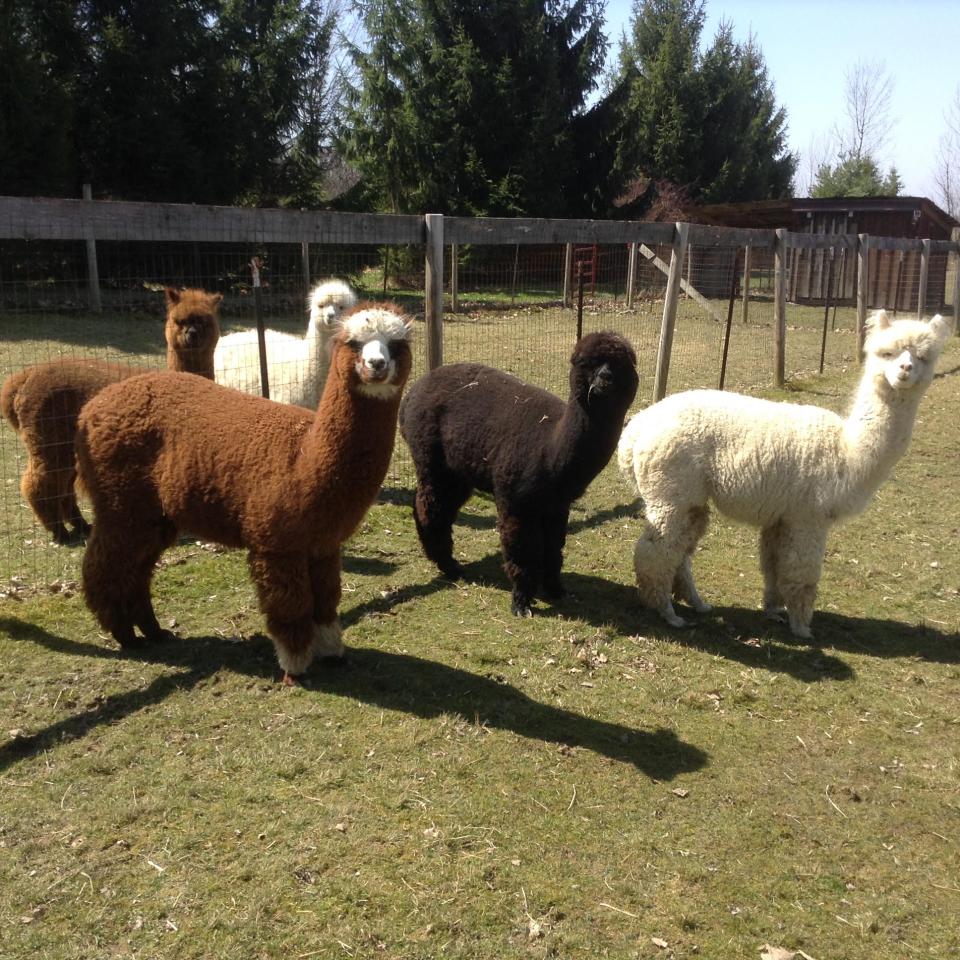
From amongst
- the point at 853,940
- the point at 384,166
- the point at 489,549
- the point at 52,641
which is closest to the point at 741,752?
the point at 853,940

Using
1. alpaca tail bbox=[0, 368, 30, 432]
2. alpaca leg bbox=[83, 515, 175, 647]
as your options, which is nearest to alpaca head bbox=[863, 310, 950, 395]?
alpaca leg bbox=[83, 515, 175, 647]

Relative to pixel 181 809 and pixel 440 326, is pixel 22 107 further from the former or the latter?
pixel 181 809

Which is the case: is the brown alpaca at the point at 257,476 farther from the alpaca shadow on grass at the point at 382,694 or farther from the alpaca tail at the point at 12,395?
the alpaca tail at the point at 12,395

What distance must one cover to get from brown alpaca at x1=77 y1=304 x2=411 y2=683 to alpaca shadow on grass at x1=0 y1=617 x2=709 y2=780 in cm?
22

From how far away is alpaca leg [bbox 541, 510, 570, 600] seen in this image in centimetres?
542

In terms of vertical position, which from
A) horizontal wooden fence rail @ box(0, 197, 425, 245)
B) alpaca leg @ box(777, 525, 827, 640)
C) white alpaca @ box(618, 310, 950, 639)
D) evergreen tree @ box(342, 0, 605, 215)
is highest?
evergreen tree @ box(342, 0, 605, 215)

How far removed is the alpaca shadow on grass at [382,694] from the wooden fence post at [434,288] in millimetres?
2825

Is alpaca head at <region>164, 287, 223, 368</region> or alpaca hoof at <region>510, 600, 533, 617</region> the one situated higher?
alpaca head at <region>164, 287, 223, 368</region>

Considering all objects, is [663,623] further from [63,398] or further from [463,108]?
[463,108]

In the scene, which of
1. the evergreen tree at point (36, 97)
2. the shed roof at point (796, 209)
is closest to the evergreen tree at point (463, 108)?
the shed roof at point (796, 209)

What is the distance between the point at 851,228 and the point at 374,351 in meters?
28.0

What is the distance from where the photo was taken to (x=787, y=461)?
5.11 m

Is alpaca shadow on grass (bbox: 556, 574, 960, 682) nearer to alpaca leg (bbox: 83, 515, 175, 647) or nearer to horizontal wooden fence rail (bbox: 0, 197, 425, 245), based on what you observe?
alpaca leg (bbox: 83, 515, 175, 647)

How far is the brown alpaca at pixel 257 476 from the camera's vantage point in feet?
13.1
